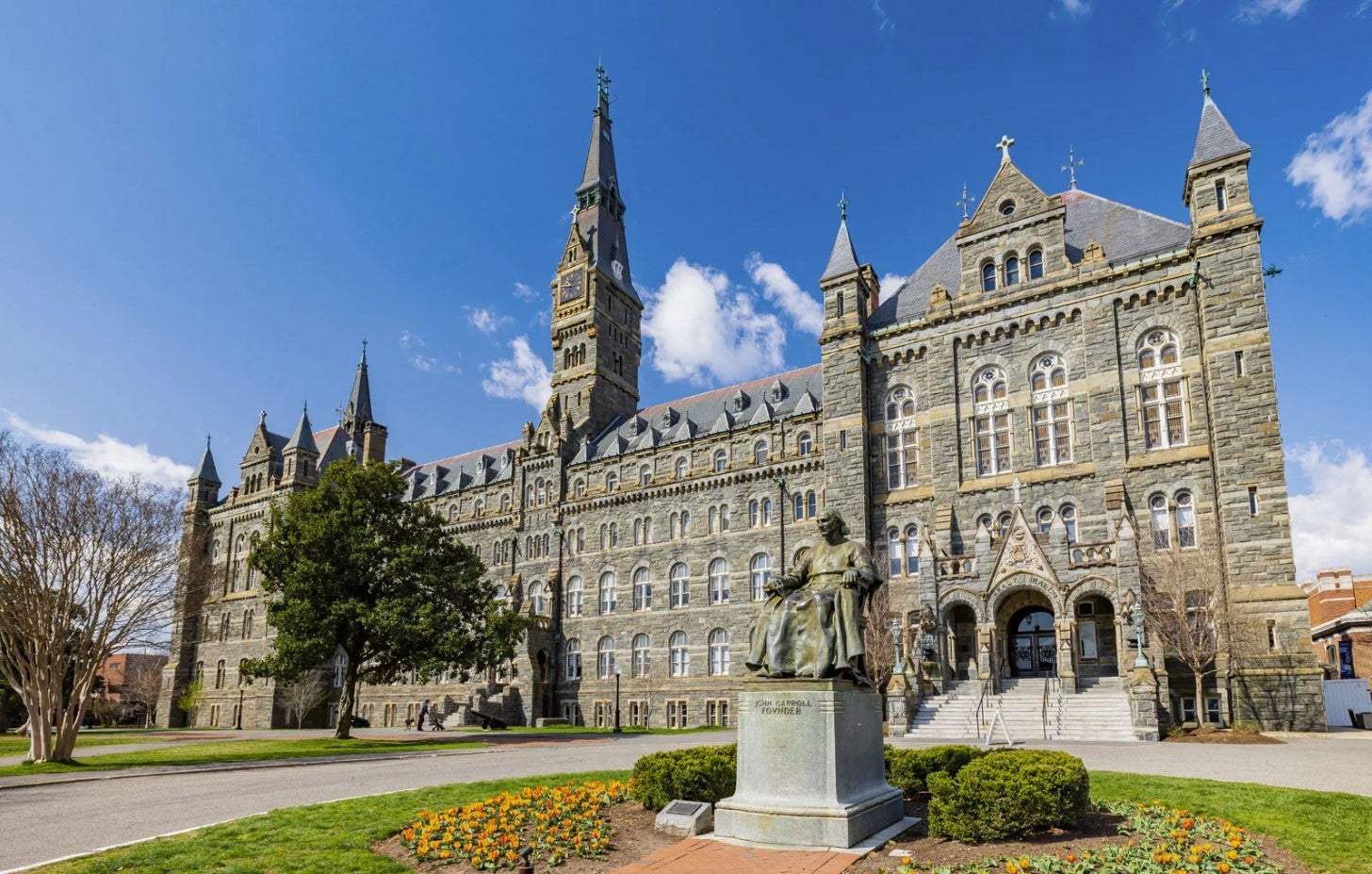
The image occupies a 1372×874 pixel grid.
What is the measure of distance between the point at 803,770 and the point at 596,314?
173 feet

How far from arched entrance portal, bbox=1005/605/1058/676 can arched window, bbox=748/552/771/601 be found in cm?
1351

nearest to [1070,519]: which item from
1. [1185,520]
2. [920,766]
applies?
[1185,520]

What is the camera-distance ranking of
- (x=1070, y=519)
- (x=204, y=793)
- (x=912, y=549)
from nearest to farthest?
1. (x=204, y=793)
2. (x=1070, y=519)
3. (x=912, y=549)

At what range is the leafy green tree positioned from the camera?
3547cm

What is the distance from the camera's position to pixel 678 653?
48.6 meters

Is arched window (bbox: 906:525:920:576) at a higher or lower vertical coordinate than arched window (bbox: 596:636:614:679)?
higher

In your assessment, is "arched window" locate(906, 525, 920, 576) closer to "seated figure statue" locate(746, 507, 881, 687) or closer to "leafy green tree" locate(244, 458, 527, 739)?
"leafy green tree" locate(244, 458, 527, 739)

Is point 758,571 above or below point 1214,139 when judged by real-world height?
below

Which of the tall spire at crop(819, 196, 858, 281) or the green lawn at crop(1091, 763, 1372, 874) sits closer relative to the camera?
the green lawn at crop(1091, 763, 1372, 874)

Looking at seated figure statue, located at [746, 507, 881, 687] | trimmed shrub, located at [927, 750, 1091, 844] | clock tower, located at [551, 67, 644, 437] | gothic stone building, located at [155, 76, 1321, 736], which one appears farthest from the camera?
clock tower, located at [551, 67, 644, 437]

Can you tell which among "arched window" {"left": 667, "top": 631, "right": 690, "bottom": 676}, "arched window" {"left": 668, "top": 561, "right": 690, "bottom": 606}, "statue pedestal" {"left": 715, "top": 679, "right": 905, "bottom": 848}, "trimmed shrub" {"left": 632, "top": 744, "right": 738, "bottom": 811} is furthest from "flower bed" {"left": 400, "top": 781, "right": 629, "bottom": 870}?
"arched window" {"left": 668, "top": 561, "right": 690, "bottom": 606}

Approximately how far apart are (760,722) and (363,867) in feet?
16.5

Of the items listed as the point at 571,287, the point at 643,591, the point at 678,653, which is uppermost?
the point at 571,287

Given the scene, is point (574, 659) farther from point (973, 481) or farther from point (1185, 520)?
point (1185, 520)
